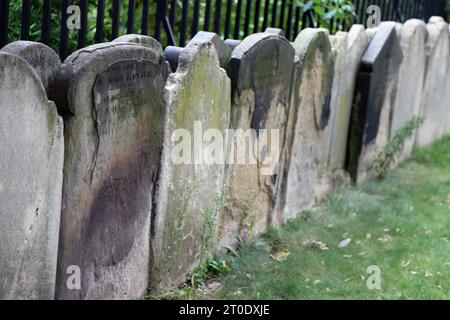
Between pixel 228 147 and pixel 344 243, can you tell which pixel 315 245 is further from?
pixel 228 147

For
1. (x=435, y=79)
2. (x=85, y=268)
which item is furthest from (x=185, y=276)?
(x=435, y=79)

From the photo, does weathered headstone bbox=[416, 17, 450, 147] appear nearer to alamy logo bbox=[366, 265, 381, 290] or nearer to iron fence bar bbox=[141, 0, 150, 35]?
alamy logo bbox=[366, 265, 381, 290]

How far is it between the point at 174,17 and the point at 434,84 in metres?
4.13

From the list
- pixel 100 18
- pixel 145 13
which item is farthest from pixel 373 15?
pixel 100 18

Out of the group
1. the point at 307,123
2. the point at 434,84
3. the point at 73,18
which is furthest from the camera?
the point at 434,84

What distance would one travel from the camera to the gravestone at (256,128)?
14.6 ft

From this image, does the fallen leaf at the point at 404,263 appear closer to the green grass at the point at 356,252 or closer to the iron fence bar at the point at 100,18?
the green grass at the point at 356,252

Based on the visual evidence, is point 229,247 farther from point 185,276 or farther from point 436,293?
point 436,293

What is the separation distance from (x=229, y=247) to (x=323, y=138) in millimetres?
1491

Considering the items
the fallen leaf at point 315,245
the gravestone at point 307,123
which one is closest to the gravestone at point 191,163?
the fallen leaf at point 315,245

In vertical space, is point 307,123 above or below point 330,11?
below

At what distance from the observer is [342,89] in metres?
6.07

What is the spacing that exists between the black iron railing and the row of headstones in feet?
1.03

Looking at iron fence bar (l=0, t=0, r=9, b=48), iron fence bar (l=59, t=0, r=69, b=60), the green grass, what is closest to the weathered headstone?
the green grass
